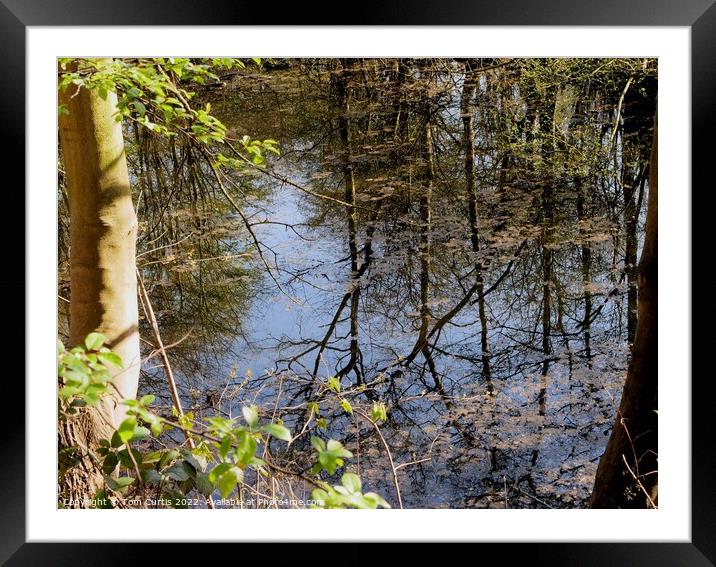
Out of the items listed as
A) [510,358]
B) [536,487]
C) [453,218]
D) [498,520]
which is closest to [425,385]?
[510,358]

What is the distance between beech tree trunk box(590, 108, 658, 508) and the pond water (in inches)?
16.6

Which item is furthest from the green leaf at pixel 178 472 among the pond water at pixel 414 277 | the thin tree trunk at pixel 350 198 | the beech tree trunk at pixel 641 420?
the thin tree trunk at pixel 350 198

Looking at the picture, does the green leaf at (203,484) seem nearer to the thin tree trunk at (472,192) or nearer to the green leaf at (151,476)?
the green leaf at (151,476)

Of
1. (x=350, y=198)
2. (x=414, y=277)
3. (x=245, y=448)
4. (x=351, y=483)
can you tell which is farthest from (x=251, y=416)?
(x=350, y=198)

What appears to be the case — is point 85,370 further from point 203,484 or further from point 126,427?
point 203,484

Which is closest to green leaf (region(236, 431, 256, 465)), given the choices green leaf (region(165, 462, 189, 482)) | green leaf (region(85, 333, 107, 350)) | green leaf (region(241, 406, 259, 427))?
green leaf (region(241, 406, 259, 427))

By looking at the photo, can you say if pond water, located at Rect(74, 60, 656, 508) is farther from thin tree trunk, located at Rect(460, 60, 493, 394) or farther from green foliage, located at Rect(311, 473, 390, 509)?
green foliage, located at Rect(311, 473, 390, 509)

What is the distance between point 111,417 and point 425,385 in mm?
1625

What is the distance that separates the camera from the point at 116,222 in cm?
205

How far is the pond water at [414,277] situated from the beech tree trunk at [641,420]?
0.42m

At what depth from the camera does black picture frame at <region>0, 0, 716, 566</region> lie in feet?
3.98
